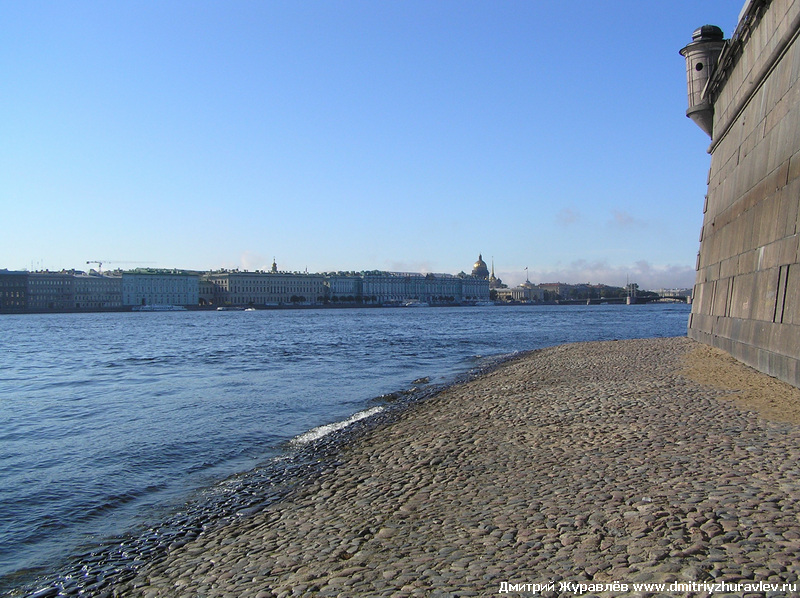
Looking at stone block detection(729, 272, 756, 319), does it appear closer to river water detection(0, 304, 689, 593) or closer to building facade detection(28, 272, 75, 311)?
river water detection(0, 304, 689, 593)

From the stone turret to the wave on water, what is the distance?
457 inches

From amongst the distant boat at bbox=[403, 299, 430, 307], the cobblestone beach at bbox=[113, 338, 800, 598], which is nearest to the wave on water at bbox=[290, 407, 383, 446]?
the cobblestone beach at bbox=[113, 338, 800, 598]

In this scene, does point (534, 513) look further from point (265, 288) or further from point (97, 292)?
point (265, 288)

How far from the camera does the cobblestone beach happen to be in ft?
10.3

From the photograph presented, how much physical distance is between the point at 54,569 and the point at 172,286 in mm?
112210

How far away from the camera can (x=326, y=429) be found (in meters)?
8.40

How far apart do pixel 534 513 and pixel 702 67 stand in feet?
49.9

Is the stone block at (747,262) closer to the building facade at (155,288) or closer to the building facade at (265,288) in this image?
the building facade at (155,288)

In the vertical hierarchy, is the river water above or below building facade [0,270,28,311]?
above

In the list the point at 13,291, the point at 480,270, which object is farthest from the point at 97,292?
the point at 480,270

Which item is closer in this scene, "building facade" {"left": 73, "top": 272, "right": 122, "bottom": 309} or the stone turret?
the stone turret

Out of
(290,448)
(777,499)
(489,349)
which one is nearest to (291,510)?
(290,448)

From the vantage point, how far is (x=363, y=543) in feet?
12.7

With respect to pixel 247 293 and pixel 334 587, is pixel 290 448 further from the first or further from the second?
pixel 247 293
